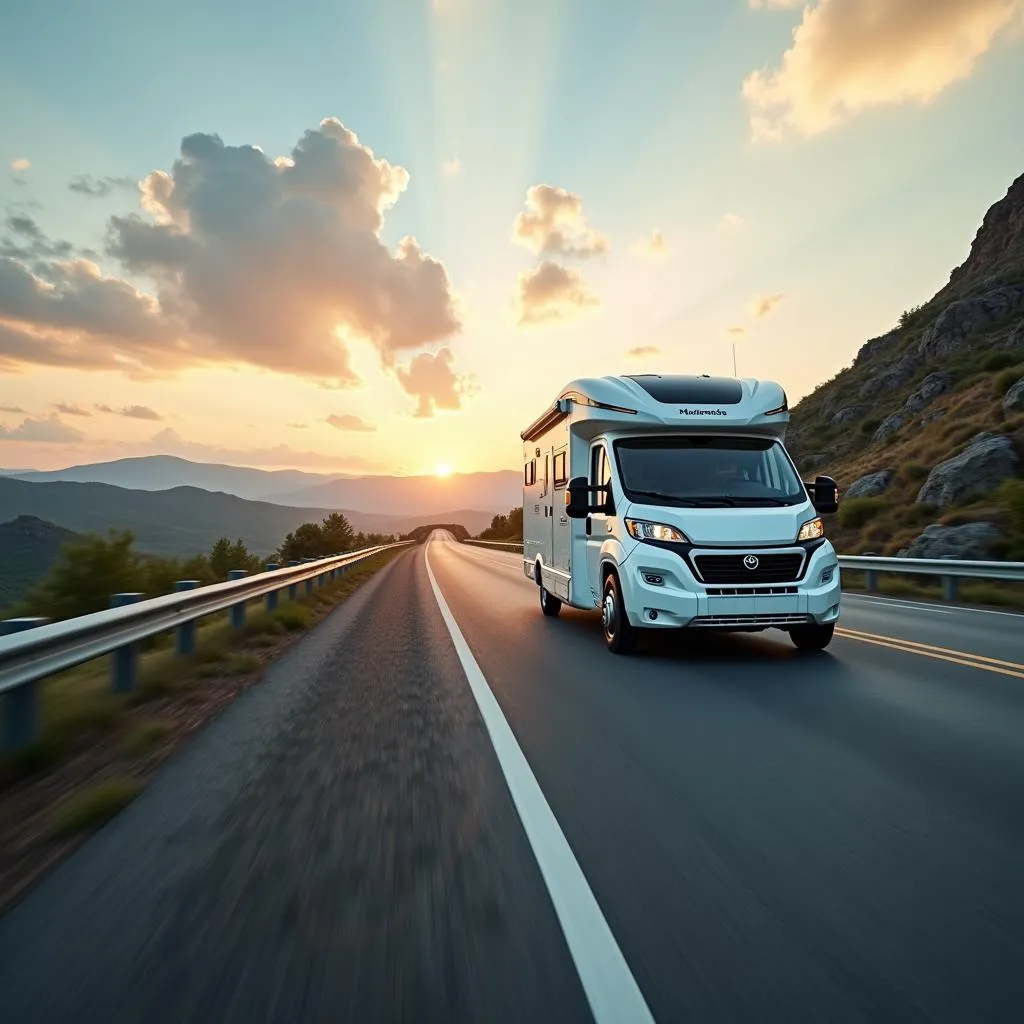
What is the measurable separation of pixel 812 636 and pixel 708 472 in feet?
6.77

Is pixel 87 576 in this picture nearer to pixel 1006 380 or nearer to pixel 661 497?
pixel 661 497

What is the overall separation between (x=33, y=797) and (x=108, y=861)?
4.00 ft

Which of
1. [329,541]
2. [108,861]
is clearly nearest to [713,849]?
[108,861]

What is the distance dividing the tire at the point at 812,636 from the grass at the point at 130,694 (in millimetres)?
5776

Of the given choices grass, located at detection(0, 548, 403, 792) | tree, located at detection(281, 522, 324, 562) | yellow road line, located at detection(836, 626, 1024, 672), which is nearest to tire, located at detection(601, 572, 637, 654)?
yellow road line, located at detection(836, 626, 1024, 672)

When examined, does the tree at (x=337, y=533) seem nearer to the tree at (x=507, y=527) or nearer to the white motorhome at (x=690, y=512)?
the tree at (x=507, y=527)

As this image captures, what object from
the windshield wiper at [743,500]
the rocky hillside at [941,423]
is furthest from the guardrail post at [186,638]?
the rocky hillside at [941,423]

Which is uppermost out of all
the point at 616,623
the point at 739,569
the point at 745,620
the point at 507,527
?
the point at 507,527

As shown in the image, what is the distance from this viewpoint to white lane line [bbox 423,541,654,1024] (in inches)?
88.0

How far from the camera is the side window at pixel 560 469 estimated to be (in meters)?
11.2

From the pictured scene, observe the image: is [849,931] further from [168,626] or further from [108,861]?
[168,626]

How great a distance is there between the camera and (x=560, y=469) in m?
11.4

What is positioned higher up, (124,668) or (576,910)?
(124,668)

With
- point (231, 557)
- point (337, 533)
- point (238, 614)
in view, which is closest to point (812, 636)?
point (238, 614)
